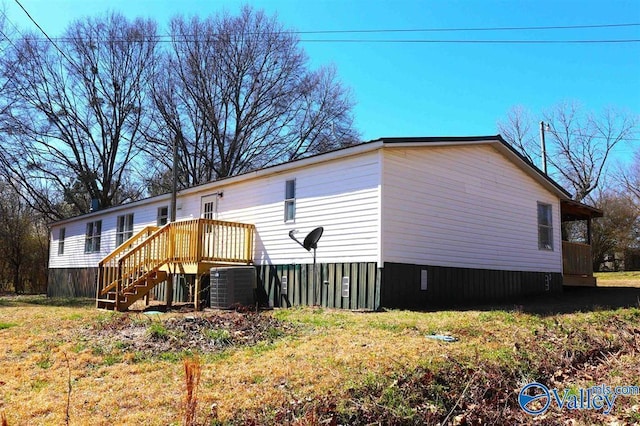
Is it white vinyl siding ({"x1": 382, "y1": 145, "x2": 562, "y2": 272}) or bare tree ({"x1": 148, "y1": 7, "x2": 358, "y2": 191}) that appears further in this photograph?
bare tree ({"x1": 148, "y1": 7, "x2": 358, "y2": 191})

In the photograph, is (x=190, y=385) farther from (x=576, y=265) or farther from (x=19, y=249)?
(x=19, y=249)

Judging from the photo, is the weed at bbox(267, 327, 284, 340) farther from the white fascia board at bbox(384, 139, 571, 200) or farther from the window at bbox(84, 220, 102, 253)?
the window at bbox(84, 220, 102, 253)

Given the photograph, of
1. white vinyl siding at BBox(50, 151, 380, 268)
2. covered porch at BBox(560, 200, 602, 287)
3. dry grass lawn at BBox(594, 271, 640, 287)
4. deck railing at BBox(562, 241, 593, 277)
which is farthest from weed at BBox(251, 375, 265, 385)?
dry grass lawn at BBox(594, 271, 640, 287)

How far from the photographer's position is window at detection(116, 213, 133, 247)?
792 inches

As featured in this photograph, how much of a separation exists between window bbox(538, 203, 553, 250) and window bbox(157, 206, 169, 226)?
1208cm

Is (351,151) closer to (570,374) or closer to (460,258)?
(460,258)

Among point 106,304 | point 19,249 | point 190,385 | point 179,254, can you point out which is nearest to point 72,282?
point 19,249

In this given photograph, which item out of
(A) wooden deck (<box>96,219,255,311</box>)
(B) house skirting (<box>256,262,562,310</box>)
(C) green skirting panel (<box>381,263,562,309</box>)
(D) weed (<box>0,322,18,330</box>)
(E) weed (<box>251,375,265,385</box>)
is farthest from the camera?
(A) wooden deck (<box>96,219,255,311</box>)

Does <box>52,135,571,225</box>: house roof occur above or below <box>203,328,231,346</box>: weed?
above

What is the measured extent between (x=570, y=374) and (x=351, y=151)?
6858 mm

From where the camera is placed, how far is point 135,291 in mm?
12977

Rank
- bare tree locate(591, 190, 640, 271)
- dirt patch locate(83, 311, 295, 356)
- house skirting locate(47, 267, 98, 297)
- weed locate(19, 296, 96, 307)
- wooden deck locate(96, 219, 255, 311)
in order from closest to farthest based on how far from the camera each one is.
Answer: dirt patch locate(83, 311, 295, 356), wooden deck locate(96, 219, 255, 311), weed locate(19, 296, 96, 307), house skirting locate(47, 267, 98, 297), bare tree locate(591, 190, 640, 271)

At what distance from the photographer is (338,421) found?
430cm

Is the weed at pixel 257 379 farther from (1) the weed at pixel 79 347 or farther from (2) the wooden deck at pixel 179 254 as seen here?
(2) the wooden deck at pixel 179 254
